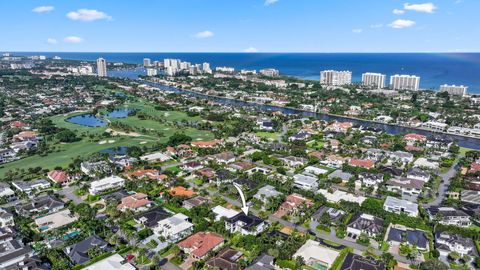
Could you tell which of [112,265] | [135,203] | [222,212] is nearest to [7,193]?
[135,203]

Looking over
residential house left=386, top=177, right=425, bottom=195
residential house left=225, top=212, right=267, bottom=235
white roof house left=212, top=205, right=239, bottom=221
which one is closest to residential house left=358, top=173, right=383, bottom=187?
residential house left=386, top=177, right=425, bottom=195

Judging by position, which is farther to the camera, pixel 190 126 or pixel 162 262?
pixel 190 126

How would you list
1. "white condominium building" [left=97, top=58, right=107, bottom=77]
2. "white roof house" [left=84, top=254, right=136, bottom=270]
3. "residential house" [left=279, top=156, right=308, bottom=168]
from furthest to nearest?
"white condominium building" [left=97, top=58, right=107, bottom=77] < "residential house" [left=279, top=156, right=308, bottom=168] < "white roof house" [left=84, top=254, right=136, bottom=270]

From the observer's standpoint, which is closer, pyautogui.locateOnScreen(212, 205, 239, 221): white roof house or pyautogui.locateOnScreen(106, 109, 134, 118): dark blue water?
pyautogui.locateOnScreen(212, 205, 239, 221): white roof house

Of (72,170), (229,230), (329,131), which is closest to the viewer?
(229,230)

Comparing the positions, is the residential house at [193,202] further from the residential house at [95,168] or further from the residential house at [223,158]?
the residential house at [95,168]

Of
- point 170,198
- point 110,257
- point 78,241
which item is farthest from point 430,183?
point 78,241

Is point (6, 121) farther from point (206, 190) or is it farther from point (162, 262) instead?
point (162, 262)

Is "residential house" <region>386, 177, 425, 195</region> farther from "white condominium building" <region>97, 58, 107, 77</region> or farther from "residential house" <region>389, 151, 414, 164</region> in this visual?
"white condominium building" <region>97, 58, 107, 77</region>

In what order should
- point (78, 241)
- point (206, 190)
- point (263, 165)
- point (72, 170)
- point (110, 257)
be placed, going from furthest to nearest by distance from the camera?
point (263, 165) < point (72, 170) < point (206, 190) < point (78, 241) < point (110, 257)
